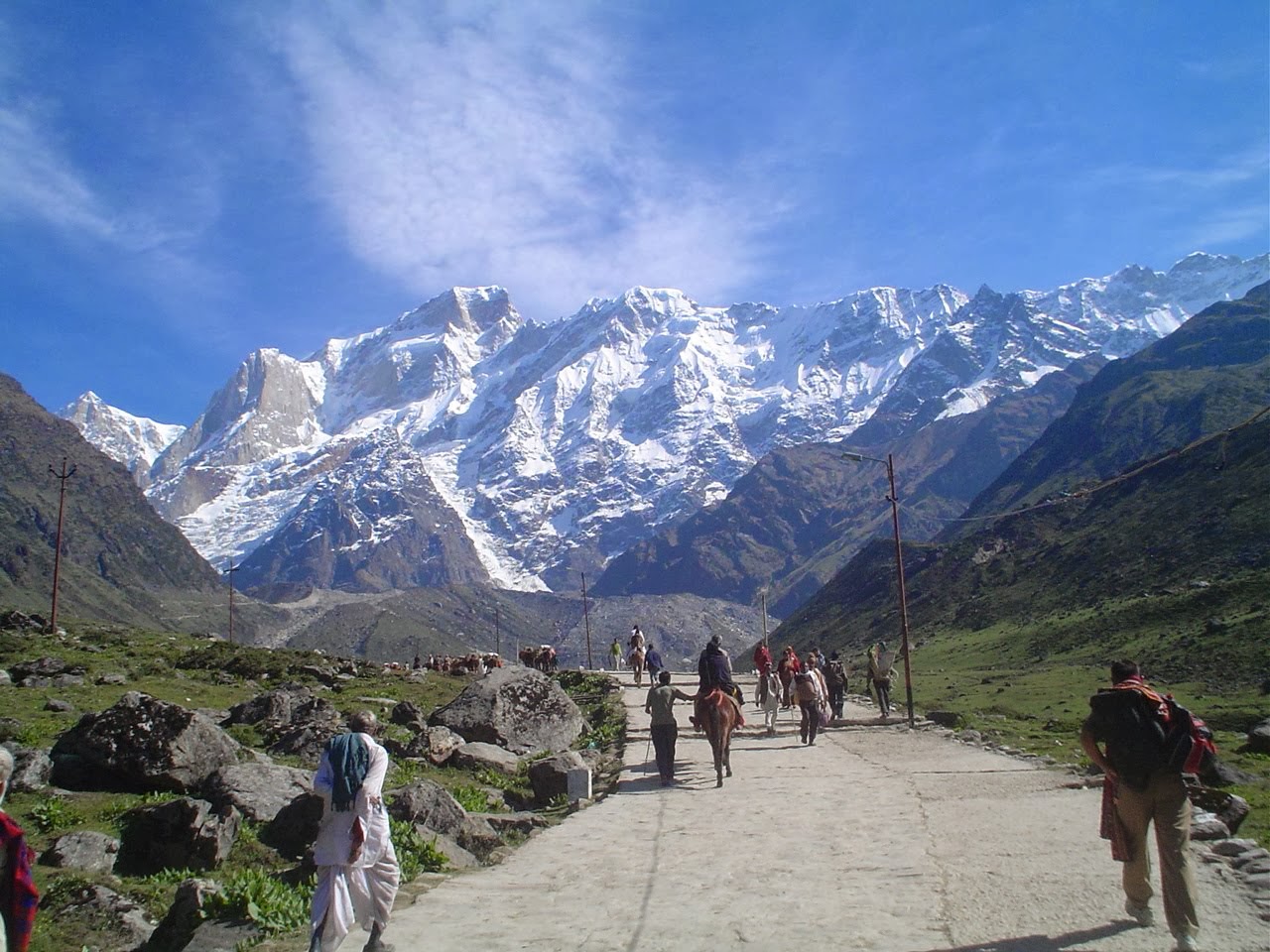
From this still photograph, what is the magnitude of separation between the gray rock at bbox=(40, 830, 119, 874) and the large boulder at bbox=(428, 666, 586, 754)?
1077 centimetres

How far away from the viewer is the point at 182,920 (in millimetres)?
9273

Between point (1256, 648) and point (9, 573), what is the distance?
182 m

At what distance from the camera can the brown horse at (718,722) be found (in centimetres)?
1778

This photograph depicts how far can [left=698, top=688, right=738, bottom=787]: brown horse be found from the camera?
17.8m

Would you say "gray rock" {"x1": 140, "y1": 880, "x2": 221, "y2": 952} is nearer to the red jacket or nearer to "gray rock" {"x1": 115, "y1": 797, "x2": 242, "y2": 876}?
"gray rock" {"x1": 115, "y1": 797, "x2": 242, "y2": 876}

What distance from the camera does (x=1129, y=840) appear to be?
8.42 meters

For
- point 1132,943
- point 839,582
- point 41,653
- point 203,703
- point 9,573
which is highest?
point 9,573

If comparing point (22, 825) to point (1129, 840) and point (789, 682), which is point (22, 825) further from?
point (789, 682)

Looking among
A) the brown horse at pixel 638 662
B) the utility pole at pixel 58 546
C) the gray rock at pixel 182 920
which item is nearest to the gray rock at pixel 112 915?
the gray rock at pixel 182 920

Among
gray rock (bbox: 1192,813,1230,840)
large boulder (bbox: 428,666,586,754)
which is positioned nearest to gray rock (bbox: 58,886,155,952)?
gray rock (bbox: 1192,813,1230,840)

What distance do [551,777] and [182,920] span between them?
9204 mm

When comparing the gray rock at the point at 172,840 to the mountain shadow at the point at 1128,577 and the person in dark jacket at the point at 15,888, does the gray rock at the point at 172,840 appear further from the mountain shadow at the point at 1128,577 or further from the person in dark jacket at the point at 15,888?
the mountain shadow at the point at 1128,577

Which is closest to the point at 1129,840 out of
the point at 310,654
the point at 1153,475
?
the point at 310,654

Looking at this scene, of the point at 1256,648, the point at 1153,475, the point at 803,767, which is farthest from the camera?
the point at 1153,475
